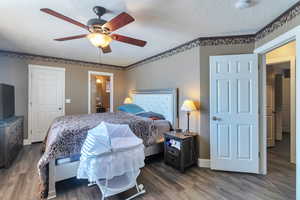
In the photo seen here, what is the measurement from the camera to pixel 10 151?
285 centimetres

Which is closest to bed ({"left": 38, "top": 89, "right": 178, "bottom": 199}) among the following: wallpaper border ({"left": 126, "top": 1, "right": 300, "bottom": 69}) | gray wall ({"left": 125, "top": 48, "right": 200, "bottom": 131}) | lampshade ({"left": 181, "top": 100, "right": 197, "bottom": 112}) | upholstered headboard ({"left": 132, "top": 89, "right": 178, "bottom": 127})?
upholstered headboard ({"left": 132, "top": 89, "right": 178, "bottom": 127})

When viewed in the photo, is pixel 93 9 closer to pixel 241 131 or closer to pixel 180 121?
pixel 180 121

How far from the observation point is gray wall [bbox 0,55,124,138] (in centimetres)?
379

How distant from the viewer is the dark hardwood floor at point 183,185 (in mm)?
1977

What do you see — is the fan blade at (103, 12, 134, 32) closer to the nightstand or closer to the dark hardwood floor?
the nightstand

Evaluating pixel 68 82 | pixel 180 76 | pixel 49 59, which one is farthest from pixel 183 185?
pixel 49 59

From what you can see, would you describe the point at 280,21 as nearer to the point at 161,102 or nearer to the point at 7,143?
the point at 161,102

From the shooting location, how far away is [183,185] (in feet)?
7.33

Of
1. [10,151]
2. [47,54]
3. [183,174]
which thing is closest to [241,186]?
[183,174]

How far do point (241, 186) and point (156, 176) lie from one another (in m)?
1.28

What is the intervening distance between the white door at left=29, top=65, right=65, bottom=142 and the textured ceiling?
1000 millimetres

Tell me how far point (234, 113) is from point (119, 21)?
7.65 ft

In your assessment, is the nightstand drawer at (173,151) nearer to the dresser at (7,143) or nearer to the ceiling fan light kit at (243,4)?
the ceiling fan light kit at (243,4)

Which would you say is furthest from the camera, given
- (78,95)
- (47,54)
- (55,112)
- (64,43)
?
(78,95)
